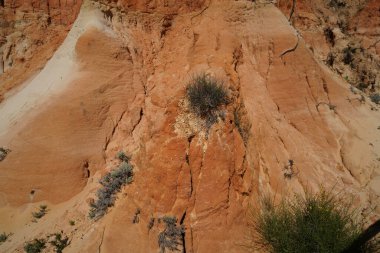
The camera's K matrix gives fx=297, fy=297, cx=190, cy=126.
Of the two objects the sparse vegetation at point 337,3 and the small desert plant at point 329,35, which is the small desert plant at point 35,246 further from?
the sparse vegetation at point 337,3

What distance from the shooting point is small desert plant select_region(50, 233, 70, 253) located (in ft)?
17.5

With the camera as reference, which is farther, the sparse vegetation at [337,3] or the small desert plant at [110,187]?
the sparse vegetation at [337,3]

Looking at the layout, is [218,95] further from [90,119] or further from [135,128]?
[90,119]

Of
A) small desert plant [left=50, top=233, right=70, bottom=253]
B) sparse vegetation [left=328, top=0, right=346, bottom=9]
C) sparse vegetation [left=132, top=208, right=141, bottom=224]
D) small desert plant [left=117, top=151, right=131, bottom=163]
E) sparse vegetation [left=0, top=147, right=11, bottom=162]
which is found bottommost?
small desert plant [left=50, top=233, right=70, bottom=253]

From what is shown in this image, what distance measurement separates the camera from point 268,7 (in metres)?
8.40

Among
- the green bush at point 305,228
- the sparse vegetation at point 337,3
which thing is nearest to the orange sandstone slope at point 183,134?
the green bush at point 305,228

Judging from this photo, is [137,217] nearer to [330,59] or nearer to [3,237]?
[3,237]

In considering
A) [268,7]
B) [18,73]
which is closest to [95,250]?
[268,7]

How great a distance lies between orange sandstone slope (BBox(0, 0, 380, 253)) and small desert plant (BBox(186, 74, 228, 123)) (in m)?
0.21

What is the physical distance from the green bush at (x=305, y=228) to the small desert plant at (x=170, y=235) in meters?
1.22

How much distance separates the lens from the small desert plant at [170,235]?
16.3ft

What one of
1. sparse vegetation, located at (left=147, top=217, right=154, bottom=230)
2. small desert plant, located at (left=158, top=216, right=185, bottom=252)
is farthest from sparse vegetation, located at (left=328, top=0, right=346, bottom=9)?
sparse vegetation, located at (left=147, top=217, right=154, bottom=230)

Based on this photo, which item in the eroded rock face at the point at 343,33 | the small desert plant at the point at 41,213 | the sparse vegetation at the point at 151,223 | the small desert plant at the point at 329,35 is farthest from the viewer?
the small desert plant at the point at 329,35

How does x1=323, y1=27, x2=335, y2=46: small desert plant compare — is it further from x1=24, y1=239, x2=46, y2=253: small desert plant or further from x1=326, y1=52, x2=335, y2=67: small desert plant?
x1=24, y1=239, x2=46, y2=253: small desert plant
